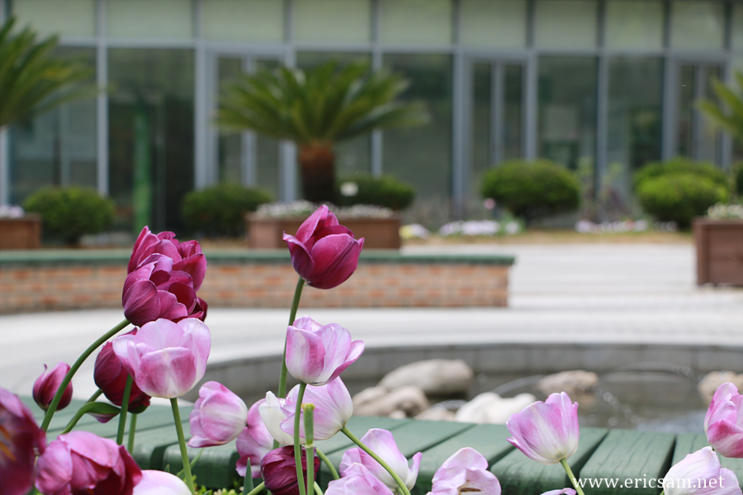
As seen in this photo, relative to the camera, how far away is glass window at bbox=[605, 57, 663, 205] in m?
18.2

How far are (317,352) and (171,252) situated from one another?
21 cm

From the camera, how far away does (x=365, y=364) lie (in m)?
4.87

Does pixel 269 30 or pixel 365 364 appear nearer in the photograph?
pixel 365 364

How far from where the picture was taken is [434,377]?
15.2 ft

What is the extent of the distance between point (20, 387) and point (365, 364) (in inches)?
84.3

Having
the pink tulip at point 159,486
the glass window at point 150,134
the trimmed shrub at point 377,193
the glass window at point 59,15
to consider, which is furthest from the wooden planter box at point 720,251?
the glass window at point 59,15

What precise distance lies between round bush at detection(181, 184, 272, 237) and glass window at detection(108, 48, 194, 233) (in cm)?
215

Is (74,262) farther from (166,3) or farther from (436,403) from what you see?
(166,3)

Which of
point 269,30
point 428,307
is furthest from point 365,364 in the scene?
point 269,30

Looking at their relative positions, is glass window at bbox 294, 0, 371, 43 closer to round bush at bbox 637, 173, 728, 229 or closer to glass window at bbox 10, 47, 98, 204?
glass window at bbox 10, 47, 98, 204

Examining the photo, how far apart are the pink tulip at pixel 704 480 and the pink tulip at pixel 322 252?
0.34 metres

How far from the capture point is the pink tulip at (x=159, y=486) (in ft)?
1.74

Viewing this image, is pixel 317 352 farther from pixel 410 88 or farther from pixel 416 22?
pixel 416 22

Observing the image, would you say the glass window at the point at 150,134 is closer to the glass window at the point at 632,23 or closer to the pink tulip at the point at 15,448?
the glass window at the point at 632,23
